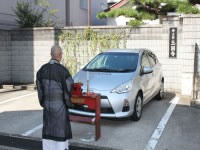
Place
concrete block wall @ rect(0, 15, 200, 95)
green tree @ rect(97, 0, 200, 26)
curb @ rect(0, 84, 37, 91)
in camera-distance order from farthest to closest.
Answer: green tree @ rect(97, 0, 200, 26) < curb @ rect(0, 84, 37, 91) < concrete block wall @ rect(0, 15, 200, 95)

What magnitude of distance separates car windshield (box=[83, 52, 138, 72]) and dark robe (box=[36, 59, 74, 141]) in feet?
9.52

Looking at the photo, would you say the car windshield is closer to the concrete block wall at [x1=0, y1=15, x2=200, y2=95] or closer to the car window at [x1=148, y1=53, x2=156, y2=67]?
the car window at [x1=148, y1=53, x2=156, y2=67]

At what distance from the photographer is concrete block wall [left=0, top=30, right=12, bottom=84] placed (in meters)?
11.2

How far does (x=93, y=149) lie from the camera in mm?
4672

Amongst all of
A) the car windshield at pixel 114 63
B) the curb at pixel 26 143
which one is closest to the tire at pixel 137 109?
the car windshield at pixel 114 63

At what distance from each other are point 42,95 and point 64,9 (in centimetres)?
1411

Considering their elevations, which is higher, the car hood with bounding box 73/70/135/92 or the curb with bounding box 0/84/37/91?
the car hood with bounding box 73/70/135/92

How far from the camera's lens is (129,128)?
5664 mm

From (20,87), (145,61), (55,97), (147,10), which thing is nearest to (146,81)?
(145,61)

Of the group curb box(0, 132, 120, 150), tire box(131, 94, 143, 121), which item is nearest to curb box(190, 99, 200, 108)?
tire box(131, 94, 143, 121)

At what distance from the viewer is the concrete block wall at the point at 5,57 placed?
11.2 metres

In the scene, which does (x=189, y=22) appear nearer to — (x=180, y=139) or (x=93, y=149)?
(x=180, y=139)

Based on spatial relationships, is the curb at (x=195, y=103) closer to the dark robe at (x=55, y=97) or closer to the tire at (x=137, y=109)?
the tire at (x=137, y=109)

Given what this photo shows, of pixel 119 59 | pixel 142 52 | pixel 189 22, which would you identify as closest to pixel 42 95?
pixel 119 59
